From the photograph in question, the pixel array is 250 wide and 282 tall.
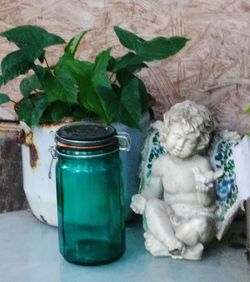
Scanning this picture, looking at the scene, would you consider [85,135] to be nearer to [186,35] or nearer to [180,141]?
[180,141]

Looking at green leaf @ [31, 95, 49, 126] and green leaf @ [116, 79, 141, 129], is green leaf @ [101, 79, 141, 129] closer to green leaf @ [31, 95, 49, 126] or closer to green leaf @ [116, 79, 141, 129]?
green leaf @ [116, 79, 141, 129]

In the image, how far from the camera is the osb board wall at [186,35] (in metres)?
1.49

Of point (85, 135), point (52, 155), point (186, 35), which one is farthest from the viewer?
point (186, 35)

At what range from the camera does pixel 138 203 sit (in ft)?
4.54

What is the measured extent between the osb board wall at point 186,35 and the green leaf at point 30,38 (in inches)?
7.8

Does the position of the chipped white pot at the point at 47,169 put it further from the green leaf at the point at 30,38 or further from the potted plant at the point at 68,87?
the green leaf at the point at 30,38

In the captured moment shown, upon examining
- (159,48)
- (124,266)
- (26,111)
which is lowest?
(124,266)

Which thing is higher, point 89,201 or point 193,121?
point 193,121

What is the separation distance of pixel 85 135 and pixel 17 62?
0.61ft

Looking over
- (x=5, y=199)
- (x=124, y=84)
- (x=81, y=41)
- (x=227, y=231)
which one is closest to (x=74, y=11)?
(x=81, y=41)

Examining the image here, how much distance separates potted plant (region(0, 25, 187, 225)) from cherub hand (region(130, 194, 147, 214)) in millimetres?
67

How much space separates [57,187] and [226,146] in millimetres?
286

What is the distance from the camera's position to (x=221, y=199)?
136 centimetres

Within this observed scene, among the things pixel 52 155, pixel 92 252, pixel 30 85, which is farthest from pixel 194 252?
pixel 30 85
